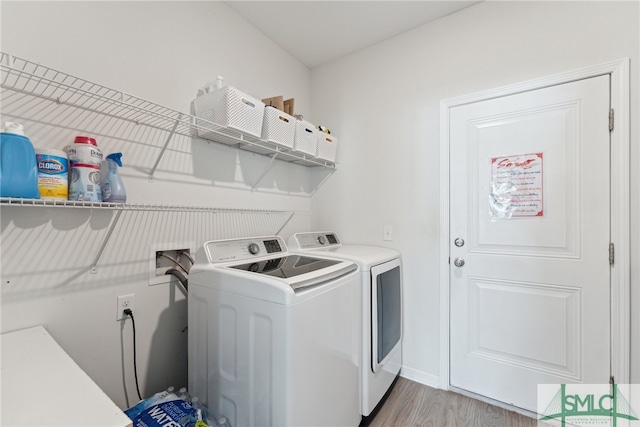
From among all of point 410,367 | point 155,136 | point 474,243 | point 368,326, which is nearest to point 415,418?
point 410,367

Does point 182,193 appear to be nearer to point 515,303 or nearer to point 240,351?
point 240,351

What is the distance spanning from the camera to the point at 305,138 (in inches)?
77.2

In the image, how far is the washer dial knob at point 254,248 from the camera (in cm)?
162

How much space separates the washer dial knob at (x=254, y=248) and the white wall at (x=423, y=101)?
3.07 ft

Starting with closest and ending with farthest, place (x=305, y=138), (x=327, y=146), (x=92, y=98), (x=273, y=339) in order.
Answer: (x=273, y=339), (x=92, y=98), (x=305, y=138), (x=327, y=146)

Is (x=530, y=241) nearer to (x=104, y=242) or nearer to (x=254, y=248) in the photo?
(x=254, y=248)

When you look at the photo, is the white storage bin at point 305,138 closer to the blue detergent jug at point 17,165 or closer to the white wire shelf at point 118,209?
the white wire shelf at point 118,209

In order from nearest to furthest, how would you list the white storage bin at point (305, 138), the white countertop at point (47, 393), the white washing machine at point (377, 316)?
the white countertop at point (47, 393) < the white washing machine at point (377, 316) < the white storage bin at point (305, 138)

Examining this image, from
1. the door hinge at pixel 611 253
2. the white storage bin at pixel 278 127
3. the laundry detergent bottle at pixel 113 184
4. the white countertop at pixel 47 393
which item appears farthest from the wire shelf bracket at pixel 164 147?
the door hinge at pixel 611 253

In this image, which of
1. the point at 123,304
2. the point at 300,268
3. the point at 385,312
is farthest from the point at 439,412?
the point at 123,304

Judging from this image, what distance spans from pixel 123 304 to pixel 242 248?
0.61m

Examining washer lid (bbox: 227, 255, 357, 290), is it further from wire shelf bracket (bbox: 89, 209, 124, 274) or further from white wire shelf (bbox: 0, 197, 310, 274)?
wire shelf bracket (bbox: 89, 209, 124, 274)

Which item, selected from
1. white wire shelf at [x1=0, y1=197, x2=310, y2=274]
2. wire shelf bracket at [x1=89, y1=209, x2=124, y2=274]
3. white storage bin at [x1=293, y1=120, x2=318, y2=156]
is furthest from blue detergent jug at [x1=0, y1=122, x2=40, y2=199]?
white storage bin at [x1=293, y1=120, x2=318, y2=156]

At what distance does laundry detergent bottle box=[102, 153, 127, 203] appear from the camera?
3.85 ft
